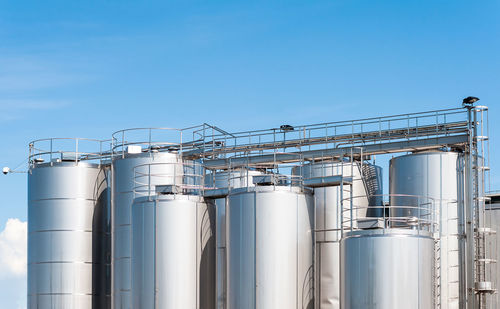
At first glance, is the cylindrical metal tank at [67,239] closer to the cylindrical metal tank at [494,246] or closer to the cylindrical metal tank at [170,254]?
the cylindrical metal tank at [170,254]

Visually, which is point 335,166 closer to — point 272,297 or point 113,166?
point 272,297

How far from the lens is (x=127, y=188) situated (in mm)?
31688

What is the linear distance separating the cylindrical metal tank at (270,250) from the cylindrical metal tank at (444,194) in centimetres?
488

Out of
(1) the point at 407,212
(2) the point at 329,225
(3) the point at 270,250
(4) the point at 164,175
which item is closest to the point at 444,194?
(1) the point at 407,212

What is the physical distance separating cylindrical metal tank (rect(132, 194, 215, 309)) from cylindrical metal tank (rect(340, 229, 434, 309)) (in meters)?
5.64

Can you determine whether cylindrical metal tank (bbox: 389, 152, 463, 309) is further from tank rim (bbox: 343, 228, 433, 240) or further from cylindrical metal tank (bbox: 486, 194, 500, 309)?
tank rim (bbox: 343, 228, 433, 240)

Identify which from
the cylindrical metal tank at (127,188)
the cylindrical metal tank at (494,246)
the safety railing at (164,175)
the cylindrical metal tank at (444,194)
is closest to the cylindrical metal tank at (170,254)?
the safety railing at (164,175)

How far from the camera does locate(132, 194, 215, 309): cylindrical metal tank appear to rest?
88.5ft

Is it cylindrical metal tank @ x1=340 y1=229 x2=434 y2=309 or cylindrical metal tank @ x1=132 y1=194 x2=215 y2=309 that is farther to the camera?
cylindrical metal tank @ x1=132 y1=194 x2=215 y2=309

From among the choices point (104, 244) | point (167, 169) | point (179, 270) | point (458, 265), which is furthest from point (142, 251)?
point (458, 265)

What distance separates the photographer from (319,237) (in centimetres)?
2884

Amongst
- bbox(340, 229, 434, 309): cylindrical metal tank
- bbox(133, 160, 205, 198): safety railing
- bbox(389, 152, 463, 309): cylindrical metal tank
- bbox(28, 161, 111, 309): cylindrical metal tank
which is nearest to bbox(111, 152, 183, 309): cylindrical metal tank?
bbox(133, 160, 205, 198): safety railing

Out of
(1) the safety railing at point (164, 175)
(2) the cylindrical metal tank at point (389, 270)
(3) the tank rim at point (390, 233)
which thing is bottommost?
(2) the cylindrical metal tank at point (389, 270)

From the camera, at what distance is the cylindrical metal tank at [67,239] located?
3350 cm
